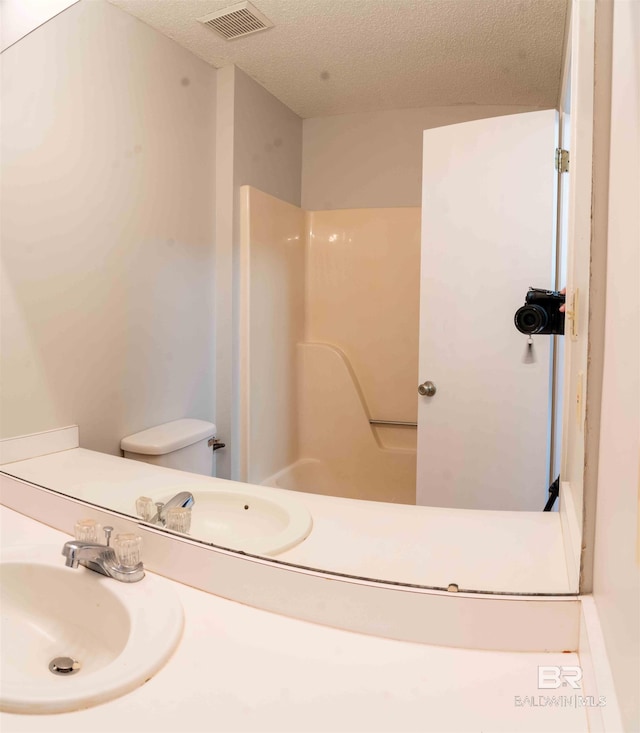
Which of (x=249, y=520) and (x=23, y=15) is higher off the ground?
(x=23, y=15)

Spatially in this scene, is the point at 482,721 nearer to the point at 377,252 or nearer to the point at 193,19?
the point at 377,252

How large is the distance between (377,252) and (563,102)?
0.34m

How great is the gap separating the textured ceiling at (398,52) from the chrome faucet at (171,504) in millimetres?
748

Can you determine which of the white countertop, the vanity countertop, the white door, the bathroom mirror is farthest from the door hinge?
the vanity countertop

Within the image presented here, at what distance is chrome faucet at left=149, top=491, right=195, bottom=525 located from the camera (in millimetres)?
1036

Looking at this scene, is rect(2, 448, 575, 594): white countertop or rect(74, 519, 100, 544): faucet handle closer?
rect(2, 448, 575, 594): white countertop

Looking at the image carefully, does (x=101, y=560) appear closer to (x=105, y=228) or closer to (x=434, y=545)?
(x=434, y=545)

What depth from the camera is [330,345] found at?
36.2 inches

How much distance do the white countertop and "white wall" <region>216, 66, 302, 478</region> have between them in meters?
0.14

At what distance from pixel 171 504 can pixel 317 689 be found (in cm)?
50

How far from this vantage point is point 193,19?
1062 millimetres

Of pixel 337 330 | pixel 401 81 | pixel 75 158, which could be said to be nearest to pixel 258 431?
pixel 337 330

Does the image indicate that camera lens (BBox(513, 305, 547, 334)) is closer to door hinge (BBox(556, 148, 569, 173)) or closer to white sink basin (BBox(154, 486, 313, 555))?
door hinge (BBox(556, 148, 569, 173))

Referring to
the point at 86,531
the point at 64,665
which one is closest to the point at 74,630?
the point at 64,665
